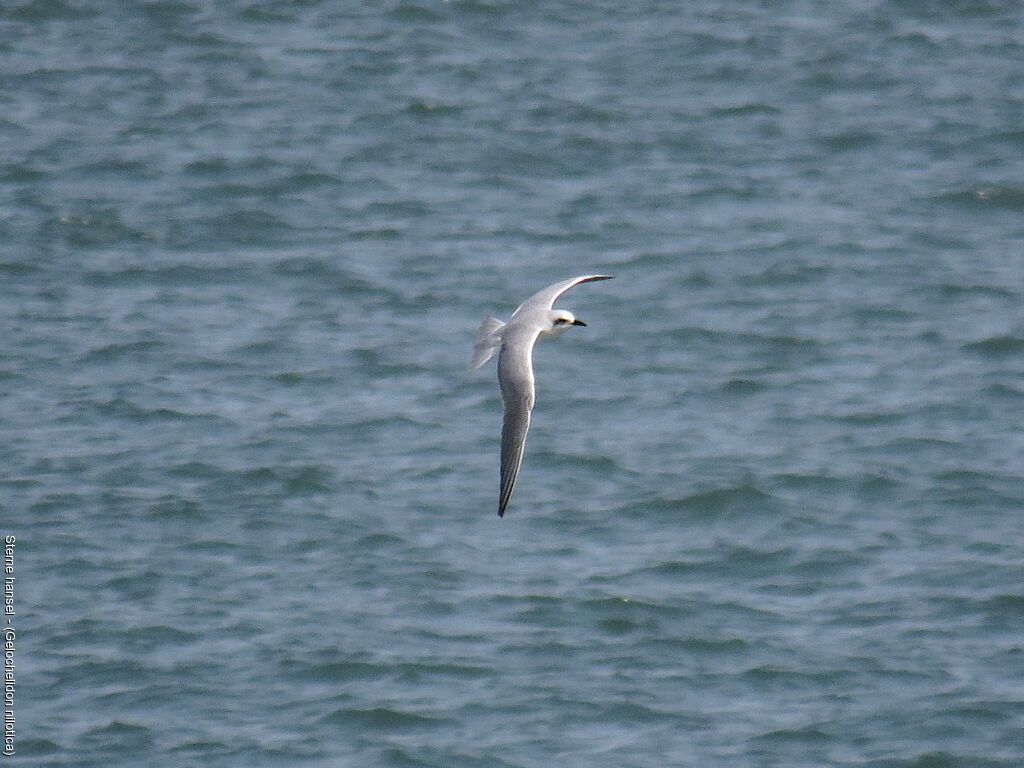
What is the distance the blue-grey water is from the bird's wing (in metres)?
2.22

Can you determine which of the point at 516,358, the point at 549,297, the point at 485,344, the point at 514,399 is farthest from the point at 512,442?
the point at 549,297

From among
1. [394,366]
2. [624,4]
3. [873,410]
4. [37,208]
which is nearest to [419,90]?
[624,4]

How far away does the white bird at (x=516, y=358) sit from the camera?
7.71 m

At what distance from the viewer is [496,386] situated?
13477mm

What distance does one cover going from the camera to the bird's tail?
8352 mm

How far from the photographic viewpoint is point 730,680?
9.87 metres

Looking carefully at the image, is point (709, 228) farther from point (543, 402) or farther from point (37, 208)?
point (37, 208)

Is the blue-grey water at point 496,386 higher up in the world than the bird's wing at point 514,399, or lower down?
A: lower down

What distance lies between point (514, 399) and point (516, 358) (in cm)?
28

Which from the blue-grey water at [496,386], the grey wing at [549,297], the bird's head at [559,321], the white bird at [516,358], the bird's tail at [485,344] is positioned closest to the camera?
the white bird at [516,358]

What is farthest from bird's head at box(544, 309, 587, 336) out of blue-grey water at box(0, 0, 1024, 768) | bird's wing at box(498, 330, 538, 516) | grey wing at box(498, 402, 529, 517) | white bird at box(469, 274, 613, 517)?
blue-grey water at box(0, 0, 1024, 768)

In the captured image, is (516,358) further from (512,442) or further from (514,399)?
(512,442)

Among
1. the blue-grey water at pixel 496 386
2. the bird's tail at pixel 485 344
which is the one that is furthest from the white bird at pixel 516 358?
the blue-grey water at pixel 496 386

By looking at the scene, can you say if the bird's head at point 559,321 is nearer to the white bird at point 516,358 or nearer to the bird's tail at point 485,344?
the white bird at point 516,358
